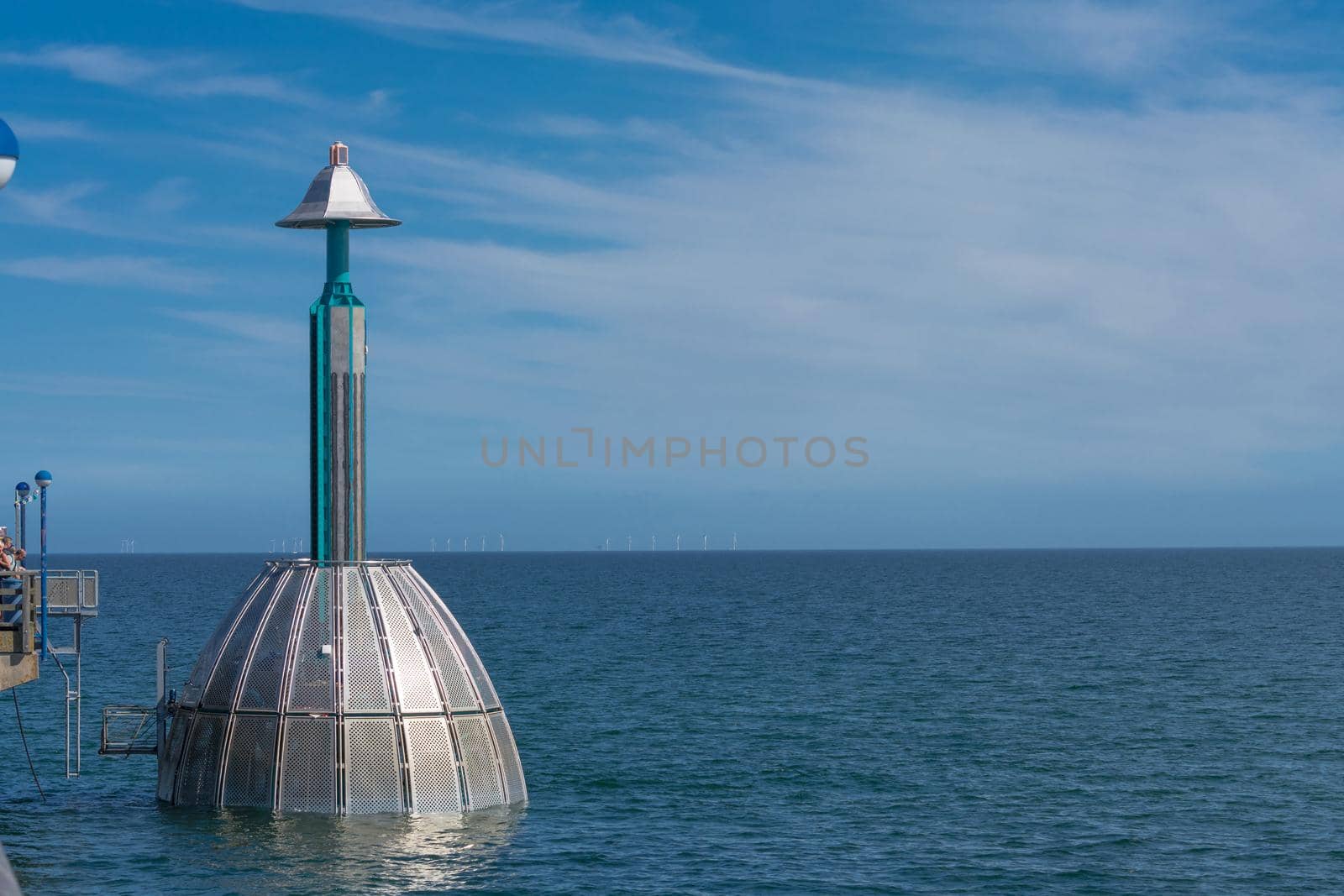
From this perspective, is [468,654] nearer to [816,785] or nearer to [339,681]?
[339,681]

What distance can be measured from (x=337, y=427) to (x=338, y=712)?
274 inches

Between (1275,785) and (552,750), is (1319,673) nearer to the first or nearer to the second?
(1275,785)

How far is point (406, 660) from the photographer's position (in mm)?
35312

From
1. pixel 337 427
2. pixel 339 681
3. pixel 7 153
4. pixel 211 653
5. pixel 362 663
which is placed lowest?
pixel 339 681

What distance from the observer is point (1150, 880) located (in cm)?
3297

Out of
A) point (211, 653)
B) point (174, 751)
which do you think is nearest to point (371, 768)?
point (211, 653)

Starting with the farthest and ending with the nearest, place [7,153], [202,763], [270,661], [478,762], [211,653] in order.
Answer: [211,653] < [478,762] < [202,763] < [270,661] < [7,153]

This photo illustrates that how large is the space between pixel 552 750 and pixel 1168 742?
809 inches

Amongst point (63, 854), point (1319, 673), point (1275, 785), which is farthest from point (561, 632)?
point (63, 854)

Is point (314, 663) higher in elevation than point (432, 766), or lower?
higher

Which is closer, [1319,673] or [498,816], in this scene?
[498,816]

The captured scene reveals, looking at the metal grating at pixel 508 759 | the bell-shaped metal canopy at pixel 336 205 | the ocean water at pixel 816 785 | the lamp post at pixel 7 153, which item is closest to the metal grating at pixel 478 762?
the metal grating at pixel 508 759

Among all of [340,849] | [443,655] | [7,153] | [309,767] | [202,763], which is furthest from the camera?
[443,655]

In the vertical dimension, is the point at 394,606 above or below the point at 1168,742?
above
